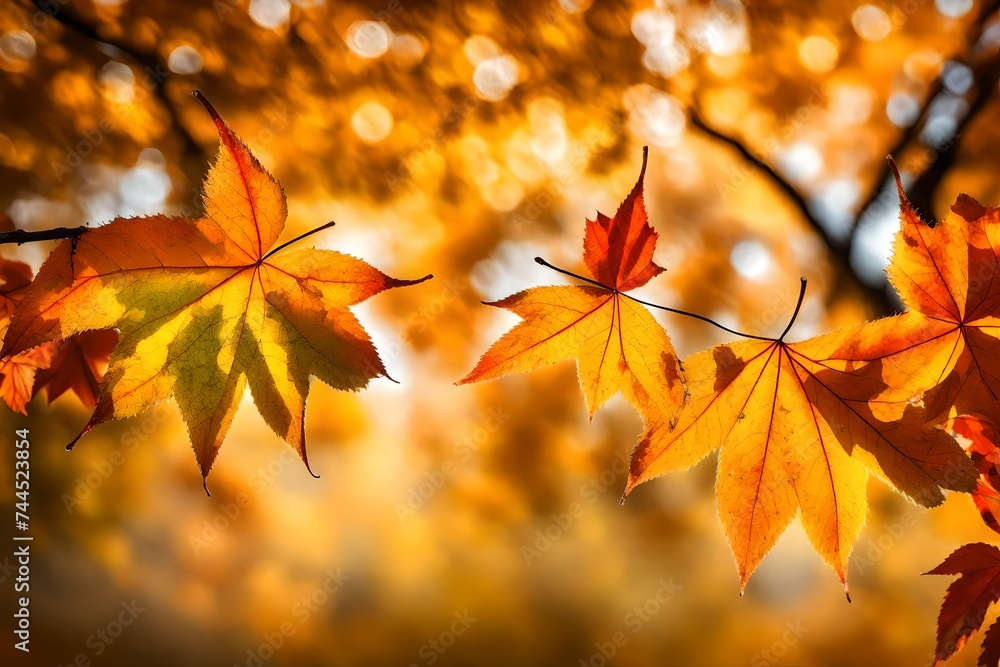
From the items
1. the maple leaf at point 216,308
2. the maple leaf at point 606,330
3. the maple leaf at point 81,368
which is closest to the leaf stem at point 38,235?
the maple leaf at point 216,308

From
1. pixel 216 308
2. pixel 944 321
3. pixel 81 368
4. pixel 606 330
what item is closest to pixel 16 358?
pixel 81 368

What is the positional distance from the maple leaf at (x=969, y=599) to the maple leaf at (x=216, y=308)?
1.65 feet

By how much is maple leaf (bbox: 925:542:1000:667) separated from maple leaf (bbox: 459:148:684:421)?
0.27 metres

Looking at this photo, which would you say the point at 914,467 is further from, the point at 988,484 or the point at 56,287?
the point at 56,287

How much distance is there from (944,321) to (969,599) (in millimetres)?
237

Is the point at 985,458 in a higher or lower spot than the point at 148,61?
higher

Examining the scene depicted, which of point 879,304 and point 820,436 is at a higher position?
point 820,436

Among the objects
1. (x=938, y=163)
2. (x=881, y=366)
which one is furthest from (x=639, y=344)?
(x=938, y=163)

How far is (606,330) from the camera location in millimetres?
525

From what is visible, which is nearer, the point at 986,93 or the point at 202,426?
the point at 202,426

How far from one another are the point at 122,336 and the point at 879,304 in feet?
6.38

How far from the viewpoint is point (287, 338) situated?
50 cm

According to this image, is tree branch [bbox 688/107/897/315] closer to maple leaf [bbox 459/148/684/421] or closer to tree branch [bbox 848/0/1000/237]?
tree branch [bbox 848/0/1000/237]

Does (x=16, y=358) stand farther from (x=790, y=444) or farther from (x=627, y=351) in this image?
(x=790, y=444)
